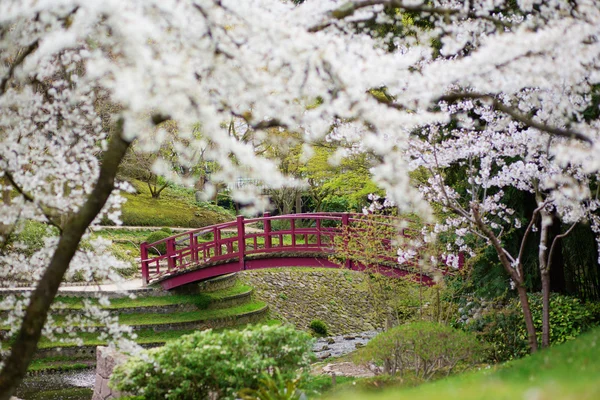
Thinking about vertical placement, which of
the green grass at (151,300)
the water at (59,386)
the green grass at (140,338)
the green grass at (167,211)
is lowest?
the water at (59,386)

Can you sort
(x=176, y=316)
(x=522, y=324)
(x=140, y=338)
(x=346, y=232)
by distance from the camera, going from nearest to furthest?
(x=522, y=324), (x=346, y=232), (x=140, y=338), (x=176, y=316)

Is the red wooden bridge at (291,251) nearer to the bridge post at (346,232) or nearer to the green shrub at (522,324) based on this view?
the bridge post at (346,232)

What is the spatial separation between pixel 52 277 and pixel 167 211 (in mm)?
22878

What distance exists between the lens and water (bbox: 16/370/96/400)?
13180 mm

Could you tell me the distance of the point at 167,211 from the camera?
2852 centimetres

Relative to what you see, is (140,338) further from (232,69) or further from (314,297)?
(232,69)

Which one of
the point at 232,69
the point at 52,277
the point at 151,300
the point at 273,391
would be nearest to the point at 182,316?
the point at 151,300

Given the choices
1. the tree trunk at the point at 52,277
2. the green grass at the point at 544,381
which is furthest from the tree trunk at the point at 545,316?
the tree trunk at the point at 52,277

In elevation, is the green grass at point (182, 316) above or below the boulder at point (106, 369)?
above

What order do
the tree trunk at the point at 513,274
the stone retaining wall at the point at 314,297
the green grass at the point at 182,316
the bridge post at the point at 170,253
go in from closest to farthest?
the tree trunk at the point at 513,274
the green grass at the point at 182,316
the bridge post at the point at 170,253
the stone retaining wall at the point at 314,297

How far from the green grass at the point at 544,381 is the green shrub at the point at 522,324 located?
3832 mm

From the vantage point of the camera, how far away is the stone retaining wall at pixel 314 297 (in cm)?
2052

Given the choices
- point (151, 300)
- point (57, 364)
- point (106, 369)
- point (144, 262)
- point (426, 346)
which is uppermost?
point (144, 262)

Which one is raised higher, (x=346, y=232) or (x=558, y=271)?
(x=346, y=232)
